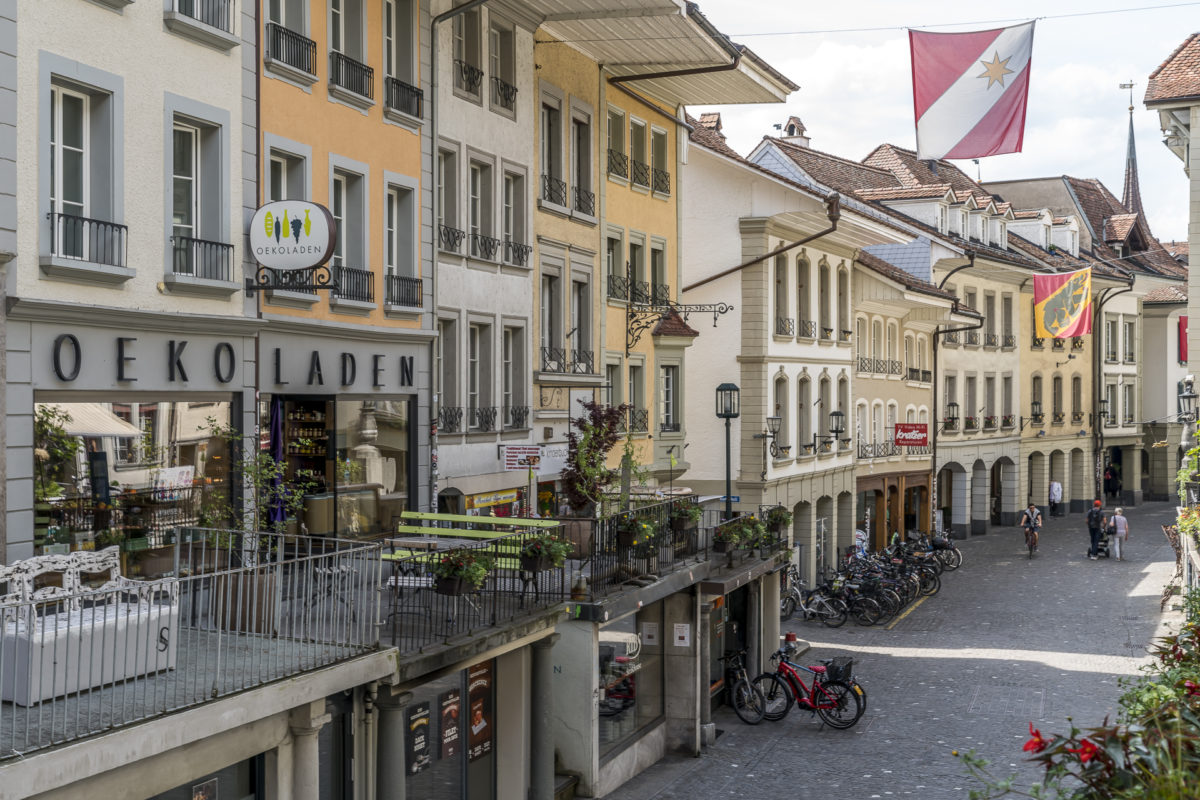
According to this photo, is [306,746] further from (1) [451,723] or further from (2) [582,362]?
(2) [582,362]

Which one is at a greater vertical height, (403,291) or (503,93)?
(503,93)

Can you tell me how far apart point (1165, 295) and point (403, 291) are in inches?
2269

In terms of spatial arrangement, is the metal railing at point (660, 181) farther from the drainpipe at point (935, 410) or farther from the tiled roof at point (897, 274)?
the drainpipe at point (935, 410)

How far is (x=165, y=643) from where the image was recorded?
10.6 m

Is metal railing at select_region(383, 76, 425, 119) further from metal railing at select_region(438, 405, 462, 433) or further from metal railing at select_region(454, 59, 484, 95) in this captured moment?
metal railing at select_region(438, 405, 462, 433)

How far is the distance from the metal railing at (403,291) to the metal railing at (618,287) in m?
8.50

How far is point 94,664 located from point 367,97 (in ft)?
35.0

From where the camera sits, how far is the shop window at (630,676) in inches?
765

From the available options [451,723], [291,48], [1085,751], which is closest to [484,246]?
[291,48]

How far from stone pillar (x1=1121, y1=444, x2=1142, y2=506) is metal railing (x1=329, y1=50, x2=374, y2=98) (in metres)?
58.7

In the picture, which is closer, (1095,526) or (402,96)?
(402,96)

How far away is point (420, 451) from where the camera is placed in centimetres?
2069

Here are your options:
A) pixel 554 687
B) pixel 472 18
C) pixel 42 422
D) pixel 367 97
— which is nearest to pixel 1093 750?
pixel 42 422

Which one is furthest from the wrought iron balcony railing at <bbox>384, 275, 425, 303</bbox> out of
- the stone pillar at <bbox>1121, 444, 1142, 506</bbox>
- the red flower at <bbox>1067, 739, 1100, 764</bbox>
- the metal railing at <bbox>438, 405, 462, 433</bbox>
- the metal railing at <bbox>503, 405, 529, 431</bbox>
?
the stone pillar at <bbox>1121, 444, 1142, 506</bbox>
